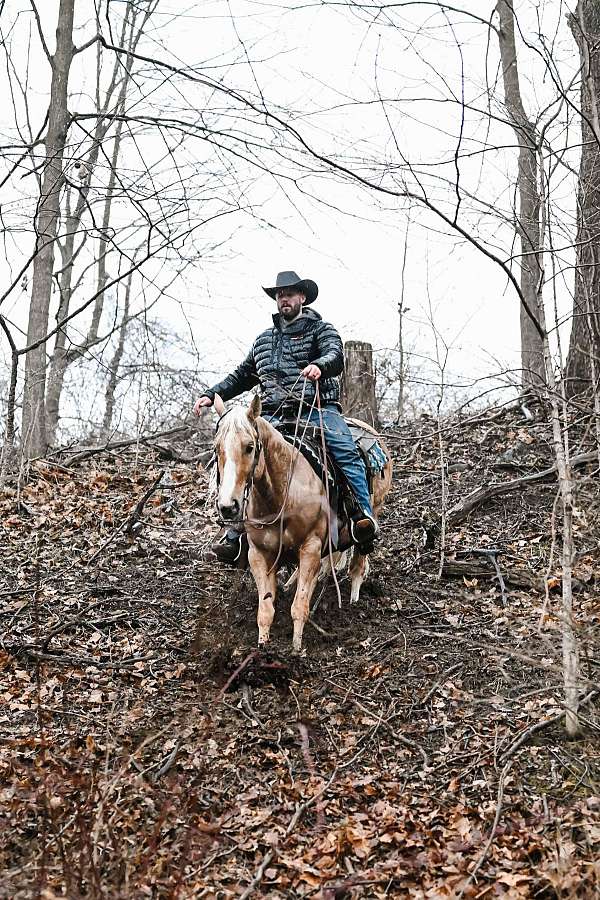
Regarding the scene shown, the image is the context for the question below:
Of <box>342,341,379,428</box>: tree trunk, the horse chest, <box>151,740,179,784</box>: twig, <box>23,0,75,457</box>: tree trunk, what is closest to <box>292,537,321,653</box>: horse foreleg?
the horse chest

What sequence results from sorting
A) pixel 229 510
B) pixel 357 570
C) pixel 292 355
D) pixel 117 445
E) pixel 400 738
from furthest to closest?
pixel 117 445 < pixel 357 570 < pixel 292 355 < pixel 229 510 < pixel 400 738

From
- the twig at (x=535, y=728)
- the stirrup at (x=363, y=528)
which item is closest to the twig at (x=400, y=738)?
the twig at (x=535, y=728)

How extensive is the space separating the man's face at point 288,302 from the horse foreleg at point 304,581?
2.00m

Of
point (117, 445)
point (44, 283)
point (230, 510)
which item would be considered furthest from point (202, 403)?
point (44, 283)

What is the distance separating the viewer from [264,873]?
168 inches

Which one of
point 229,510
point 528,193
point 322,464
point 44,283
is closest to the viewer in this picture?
point 528,193

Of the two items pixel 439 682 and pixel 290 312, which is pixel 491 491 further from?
pixel 439 682

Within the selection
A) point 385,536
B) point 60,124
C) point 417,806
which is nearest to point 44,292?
point 60,124

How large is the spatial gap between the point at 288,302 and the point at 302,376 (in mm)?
743

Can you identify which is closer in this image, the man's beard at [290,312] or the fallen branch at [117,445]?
the man's beard at [290,312]

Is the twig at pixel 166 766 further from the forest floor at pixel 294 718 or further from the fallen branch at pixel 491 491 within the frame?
the fallen branch at pixel 491 491

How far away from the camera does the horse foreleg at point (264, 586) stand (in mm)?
6715

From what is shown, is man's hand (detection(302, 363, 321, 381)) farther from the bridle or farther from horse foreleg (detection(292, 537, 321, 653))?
horse foreleg (detection(292, 537, 321, 653))

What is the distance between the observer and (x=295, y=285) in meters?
7.38
